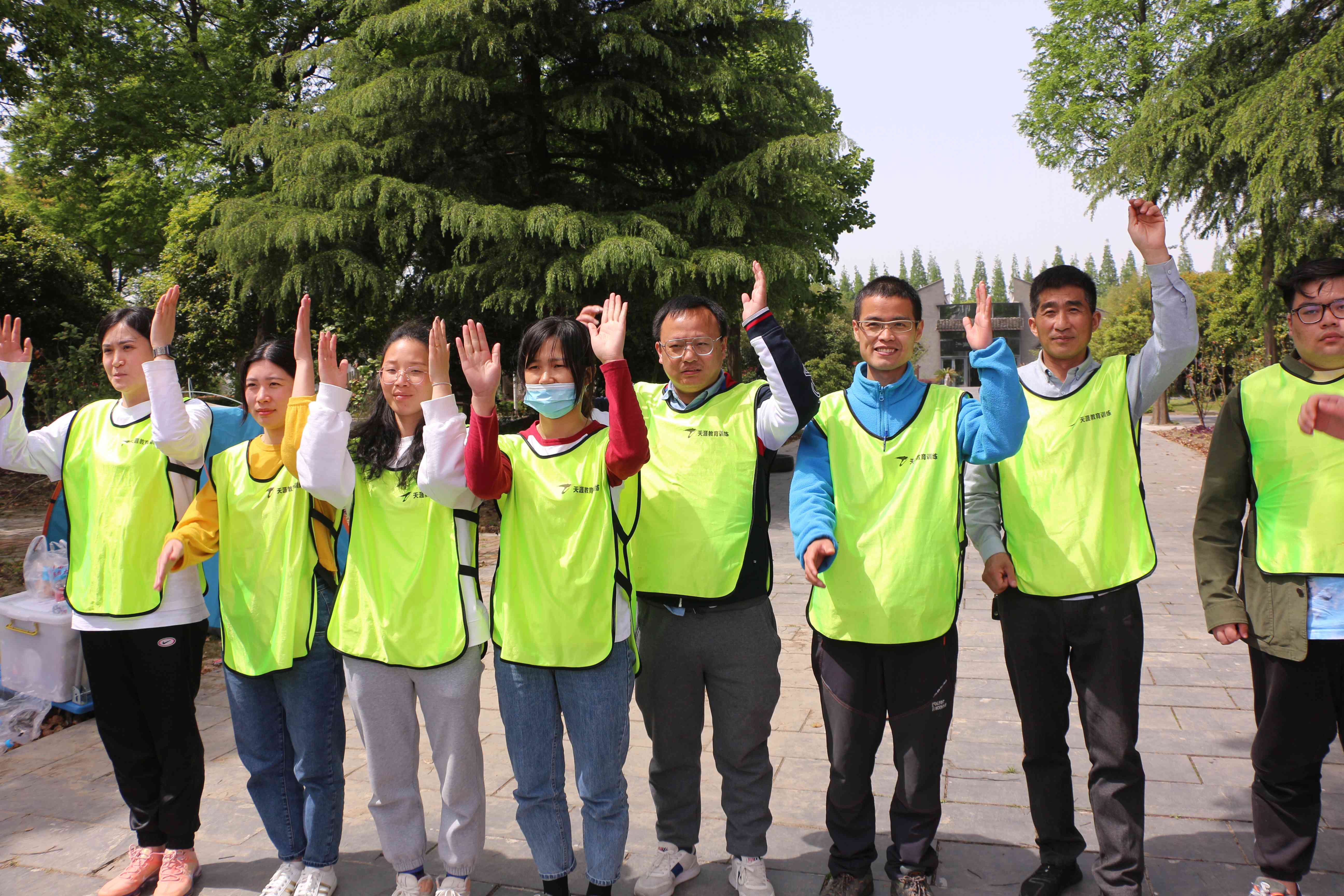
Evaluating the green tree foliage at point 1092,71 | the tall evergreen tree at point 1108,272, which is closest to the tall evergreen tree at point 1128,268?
the tall evergreen tree at point 1108,272

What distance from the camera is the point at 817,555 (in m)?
2.81

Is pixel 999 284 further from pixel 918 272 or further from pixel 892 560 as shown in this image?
pixel 892 560

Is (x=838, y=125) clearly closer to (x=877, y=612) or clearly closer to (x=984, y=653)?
(x=984, y=653)

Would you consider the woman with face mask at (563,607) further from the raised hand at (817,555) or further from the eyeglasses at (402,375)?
the raised hand at (817,555)

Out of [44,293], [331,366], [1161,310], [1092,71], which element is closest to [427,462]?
[331,366]

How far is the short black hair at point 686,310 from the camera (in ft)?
10.0

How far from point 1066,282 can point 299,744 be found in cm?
302

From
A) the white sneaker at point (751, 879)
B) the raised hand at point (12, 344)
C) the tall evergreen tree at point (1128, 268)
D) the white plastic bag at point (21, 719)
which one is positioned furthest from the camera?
the tall evergreen tree at point (1128, 268)

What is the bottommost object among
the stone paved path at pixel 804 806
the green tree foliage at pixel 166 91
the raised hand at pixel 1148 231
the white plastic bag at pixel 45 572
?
the stone paved path at pixel 804 806

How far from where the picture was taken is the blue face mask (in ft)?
9.43

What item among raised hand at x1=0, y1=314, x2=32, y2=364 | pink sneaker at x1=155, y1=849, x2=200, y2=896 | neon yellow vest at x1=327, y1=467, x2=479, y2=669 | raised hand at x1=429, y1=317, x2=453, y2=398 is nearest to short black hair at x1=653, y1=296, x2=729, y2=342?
raised hand at x1=429, y1=317, x2=453, y2=398

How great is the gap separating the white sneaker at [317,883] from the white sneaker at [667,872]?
41.5 inches

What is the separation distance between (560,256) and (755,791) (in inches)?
343

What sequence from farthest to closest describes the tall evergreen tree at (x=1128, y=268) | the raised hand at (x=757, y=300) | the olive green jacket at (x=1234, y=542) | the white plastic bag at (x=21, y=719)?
the tall evergreen tree at (x=1128, y=268) → the white plastic bag at (x=21, y=719) → the raised hand at (x=757, y=300) → the olive green jacket at (x=1234, y=542)
